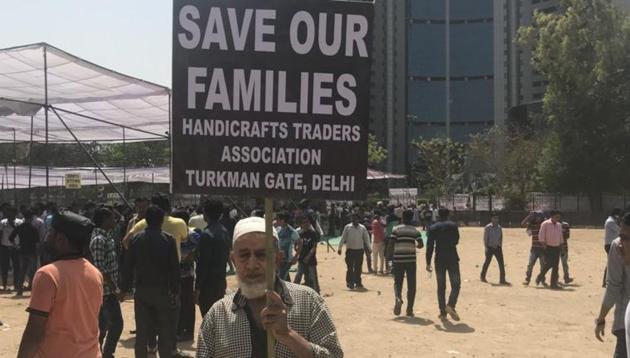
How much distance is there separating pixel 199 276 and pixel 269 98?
4.85 meters

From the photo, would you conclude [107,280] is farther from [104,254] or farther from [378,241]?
[378,241]

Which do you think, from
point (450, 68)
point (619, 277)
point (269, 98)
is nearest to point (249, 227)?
point (269, 98)

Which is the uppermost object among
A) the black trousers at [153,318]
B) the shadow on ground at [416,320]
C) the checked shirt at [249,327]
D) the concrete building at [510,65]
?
the concrete building at [510,65]

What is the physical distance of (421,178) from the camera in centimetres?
8088

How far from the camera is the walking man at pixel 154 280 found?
6.50m

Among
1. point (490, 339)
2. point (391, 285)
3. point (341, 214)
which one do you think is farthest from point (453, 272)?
point (341, 214)

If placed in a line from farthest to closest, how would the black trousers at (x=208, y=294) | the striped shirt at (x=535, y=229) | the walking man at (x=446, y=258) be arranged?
the striped shirt at (x=535, y=229) → the walking man at (x=446, y=258) → the black trousers at (x=208, y=294)

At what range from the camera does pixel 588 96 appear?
42656mm

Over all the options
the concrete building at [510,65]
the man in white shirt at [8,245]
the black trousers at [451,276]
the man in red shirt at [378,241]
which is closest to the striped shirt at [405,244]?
the black trousers at [451,276]

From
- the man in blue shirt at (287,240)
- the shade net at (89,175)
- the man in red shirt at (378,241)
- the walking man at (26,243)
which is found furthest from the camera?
the shade net at (89,175)

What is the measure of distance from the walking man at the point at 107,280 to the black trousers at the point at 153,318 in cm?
38

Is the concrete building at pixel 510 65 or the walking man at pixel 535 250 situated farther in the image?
A: the concrete building at pixel 510 65

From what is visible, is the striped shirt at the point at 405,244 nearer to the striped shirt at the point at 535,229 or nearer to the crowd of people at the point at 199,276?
the crowd of people at the point at 199,276

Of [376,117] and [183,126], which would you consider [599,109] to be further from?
[376,117]
